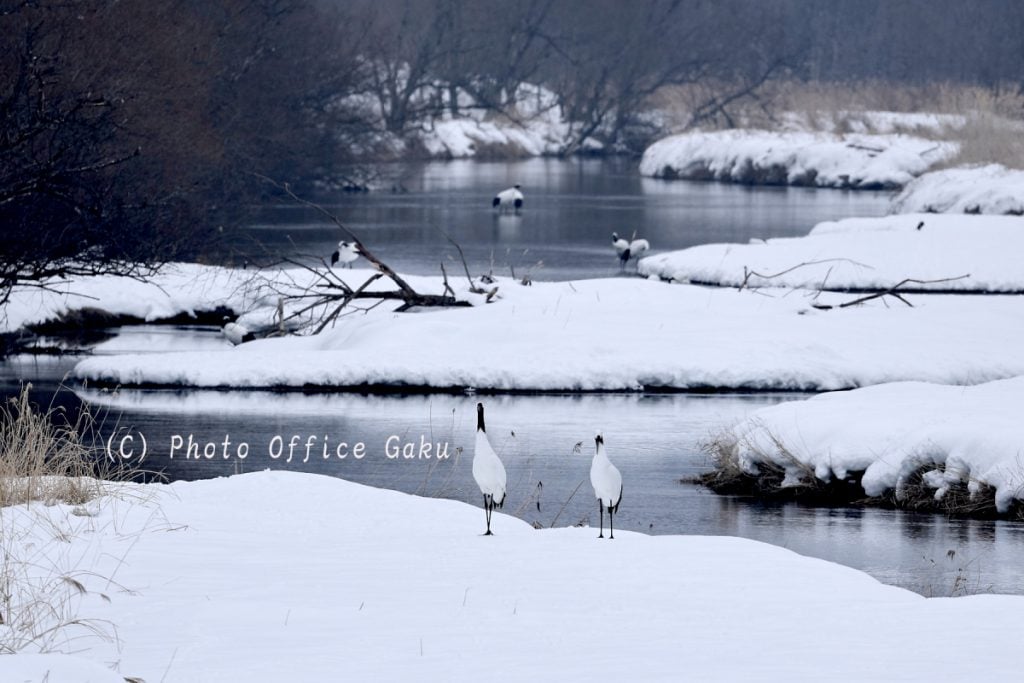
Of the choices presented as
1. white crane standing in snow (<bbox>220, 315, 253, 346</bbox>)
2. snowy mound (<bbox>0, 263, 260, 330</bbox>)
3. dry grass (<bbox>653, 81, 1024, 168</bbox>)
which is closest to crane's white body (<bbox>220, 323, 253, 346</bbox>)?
white crane standing in snow (<bbox>220, 315, 253, 346</bbox>)

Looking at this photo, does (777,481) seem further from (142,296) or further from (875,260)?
(875,260)

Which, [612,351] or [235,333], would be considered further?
[235,333]

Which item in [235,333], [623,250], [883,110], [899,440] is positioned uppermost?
[883,110]

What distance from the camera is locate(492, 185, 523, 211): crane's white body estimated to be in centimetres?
4734

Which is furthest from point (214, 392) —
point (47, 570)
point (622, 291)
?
point (47, 570)

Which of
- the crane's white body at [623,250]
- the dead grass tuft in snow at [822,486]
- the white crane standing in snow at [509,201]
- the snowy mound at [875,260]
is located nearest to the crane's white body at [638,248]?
the crane's white body at [623,250]

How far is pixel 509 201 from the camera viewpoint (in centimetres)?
4794

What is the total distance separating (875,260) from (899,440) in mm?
17634

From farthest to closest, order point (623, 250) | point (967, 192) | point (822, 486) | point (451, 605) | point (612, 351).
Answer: point (967, 192)
point (623, 250)
point (612, 351)
point (822, 486)
point (451, 605)

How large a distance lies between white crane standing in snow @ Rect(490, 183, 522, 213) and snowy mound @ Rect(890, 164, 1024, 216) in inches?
456

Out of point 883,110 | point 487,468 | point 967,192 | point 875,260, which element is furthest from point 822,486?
point 883,110

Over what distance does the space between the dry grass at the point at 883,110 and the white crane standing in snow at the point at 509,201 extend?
13568mm

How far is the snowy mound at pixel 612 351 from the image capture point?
67.4 ft

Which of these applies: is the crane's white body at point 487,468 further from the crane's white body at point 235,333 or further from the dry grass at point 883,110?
the dry grass at point 883,110
